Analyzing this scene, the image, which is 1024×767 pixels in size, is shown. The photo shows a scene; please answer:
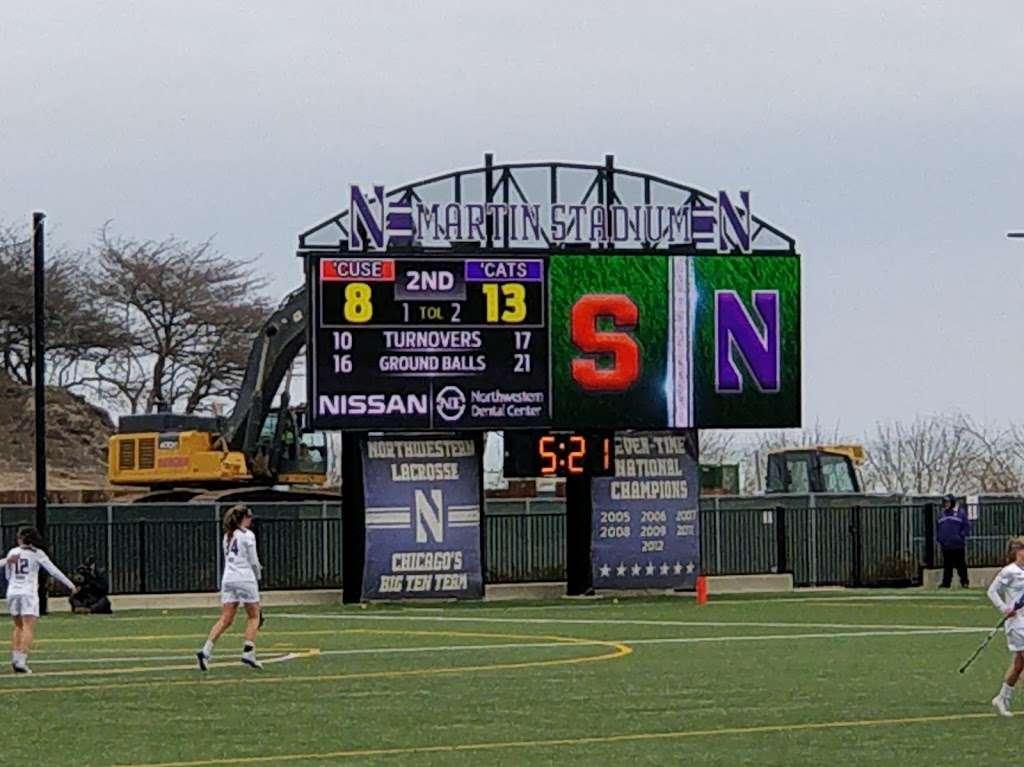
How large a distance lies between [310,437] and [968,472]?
39357mm

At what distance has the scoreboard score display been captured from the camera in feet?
131

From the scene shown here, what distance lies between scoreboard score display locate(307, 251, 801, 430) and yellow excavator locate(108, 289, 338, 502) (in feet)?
36.5

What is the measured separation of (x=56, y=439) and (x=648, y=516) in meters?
39.1

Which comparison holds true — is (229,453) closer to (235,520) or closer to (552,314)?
(552,314)

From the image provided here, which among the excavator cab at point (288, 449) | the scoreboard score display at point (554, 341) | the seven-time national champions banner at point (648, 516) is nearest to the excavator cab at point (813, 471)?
the excavator cab at point (288, 449)

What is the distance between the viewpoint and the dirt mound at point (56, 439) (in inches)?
2948

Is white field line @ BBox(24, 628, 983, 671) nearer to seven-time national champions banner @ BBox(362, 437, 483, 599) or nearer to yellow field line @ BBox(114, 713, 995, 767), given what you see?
yellow field line @ BBox(114, 713, 995, 767)

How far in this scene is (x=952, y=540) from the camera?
47562mm

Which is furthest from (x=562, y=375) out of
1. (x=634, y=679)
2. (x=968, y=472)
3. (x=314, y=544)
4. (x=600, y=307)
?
(x=968, y=472)

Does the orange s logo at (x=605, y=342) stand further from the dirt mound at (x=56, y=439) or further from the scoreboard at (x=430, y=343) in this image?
the dirt mound at (x=56, y=439)

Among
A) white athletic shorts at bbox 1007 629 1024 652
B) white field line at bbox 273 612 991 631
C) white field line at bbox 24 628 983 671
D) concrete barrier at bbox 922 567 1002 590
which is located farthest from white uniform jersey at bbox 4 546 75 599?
concrete barrier at bbox 922 567 1002 590

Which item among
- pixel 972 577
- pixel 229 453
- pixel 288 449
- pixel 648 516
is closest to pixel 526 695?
pixel 648 516

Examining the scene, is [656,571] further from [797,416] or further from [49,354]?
[49,354]

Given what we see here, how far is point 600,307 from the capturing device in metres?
41.3
